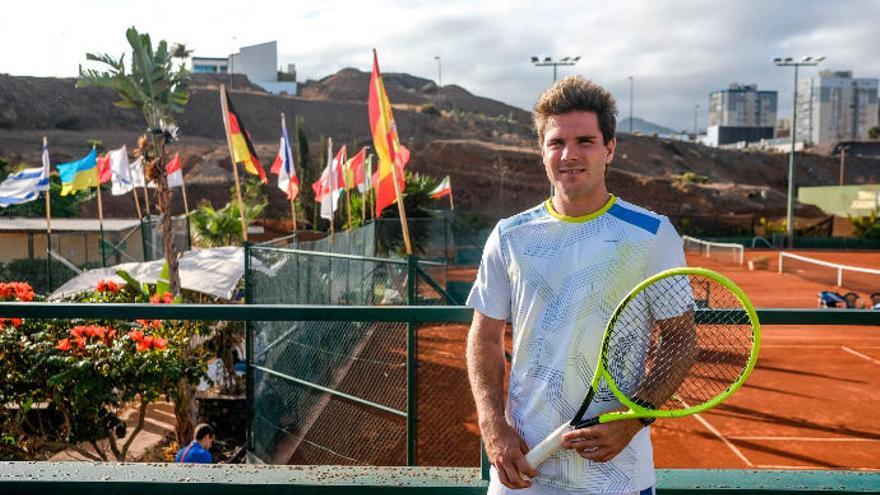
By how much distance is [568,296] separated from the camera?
2.43 metres

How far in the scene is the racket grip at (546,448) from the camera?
2.41 m

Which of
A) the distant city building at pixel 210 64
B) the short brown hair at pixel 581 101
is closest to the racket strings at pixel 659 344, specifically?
the short brown hair at pixel 581 101

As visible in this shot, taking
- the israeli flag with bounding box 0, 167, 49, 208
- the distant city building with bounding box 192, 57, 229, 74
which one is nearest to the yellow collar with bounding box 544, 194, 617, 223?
the israeli flag with bounding box 0, 167, 49, 208

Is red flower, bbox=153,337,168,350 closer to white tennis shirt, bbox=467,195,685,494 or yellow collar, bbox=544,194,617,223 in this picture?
white tennis shirt, bbox=467,195,685,494

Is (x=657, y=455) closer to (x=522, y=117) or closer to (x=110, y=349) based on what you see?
(x=110, y=349)

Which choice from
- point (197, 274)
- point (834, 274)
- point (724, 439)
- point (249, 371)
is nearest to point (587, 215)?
point (249, 371)

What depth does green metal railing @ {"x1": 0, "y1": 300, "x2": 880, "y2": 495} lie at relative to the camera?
3110 mm

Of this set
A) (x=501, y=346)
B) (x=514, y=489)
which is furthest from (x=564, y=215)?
(x=514, y=489)

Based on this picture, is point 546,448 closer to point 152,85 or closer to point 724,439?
point 724,439

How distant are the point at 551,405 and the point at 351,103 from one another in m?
100

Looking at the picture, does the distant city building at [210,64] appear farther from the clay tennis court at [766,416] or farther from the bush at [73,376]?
the bush at [73,376]

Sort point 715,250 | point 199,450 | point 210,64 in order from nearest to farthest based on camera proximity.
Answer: point 199,450 → point 715,250 → point 210,64

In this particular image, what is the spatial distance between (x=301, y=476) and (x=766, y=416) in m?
10.9

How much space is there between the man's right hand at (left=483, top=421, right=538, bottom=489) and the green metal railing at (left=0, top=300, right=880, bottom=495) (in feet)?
1.97
